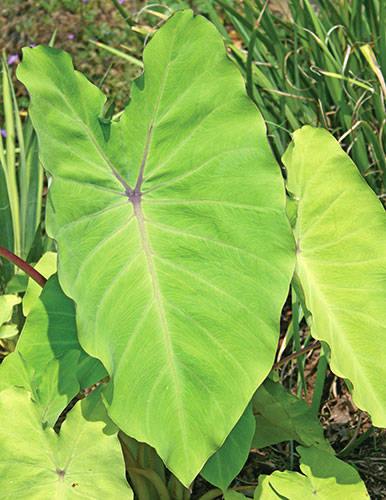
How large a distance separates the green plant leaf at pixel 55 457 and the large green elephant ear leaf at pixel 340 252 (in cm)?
42

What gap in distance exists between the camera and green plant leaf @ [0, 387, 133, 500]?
3.14ft

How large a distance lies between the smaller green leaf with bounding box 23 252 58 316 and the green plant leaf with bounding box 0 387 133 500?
0.34m

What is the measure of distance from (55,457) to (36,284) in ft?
1.53

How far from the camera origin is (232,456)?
1.08 meters

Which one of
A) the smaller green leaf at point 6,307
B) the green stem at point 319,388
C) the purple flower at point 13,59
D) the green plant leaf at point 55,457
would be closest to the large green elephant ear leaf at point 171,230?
the green plant leaf at point 55,457

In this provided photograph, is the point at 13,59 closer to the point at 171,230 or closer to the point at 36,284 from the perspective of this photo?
the point at 36,284

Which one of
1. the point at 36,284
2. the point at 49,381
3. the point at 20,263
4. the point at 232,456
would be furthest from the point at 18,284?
the point at 232,456

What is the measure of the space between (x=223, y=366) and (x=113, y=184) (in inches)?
14.6

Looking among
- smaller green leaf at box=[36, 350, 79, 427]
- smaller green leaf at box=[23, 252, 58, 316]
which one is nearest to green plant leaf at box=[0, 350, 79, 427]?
smaller green leaf at box=[36, 350, 79, 427]

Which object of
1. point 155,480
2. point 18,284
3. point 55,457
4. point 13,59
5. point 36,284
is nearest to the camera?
point 55,457

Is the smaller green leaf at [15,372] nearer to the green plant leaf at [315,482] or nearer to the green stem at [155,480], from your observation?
the green stem at [155,480]

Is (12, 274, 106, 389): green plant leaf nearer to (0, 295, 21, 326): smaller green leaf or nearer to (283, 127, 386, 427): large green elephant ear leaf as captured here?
(0, 295, 21, 326): smaller green leaf

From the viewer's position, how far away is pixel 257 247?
39.5 inches

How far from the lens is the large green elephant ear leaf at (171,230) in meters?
0.95
